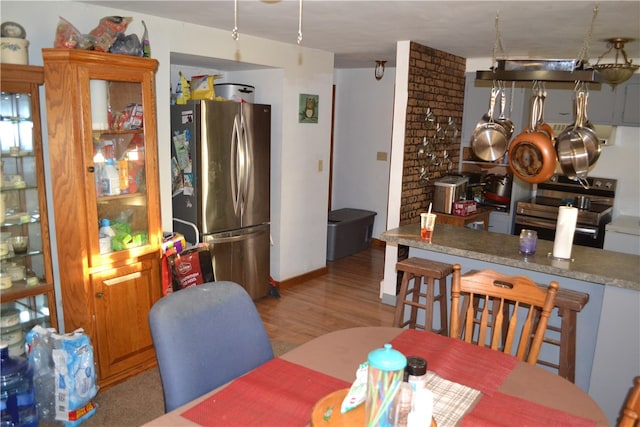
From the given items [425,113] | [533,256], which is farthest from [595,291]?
[425,113]

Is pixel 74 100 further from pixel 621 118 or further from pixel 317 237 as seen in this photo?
pixel 621 118

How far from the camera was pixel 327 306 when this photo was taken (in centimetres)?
435

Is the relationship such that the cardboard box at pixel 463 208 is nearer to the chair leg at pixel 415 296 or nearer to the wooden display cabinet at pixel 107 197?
the chair leg at pixel 415 296

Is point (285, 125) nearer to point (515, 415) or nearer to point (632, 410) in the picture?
point (515, 415)

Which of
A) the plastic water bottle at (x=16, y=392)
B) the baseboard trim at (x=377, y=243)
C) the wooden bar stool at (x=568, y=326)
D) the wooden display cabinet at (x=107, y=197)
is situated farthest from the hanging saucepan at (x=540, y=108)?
the baseboard trim at (x=377, y=243)

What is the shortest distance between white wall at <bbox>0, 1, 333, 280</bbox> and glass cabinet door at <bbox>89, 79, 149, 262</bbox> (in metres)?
0.49

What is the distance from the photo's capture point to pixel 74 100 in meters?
2.60

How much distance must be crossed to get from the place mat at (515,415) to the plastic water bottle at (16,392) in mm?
2142

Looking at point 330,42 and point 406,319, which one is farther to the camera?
point 330,42

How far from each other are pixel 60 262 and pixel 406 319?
2.18 m

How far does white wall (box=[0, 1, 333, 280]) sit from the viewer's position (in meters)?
3.43

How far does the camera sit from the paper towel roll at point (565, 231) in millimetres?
2652

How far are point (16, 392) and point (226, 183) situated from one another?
205 centimetres

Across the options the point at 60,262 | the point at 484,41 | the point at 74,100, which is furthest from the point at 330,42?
the point at 60,262
